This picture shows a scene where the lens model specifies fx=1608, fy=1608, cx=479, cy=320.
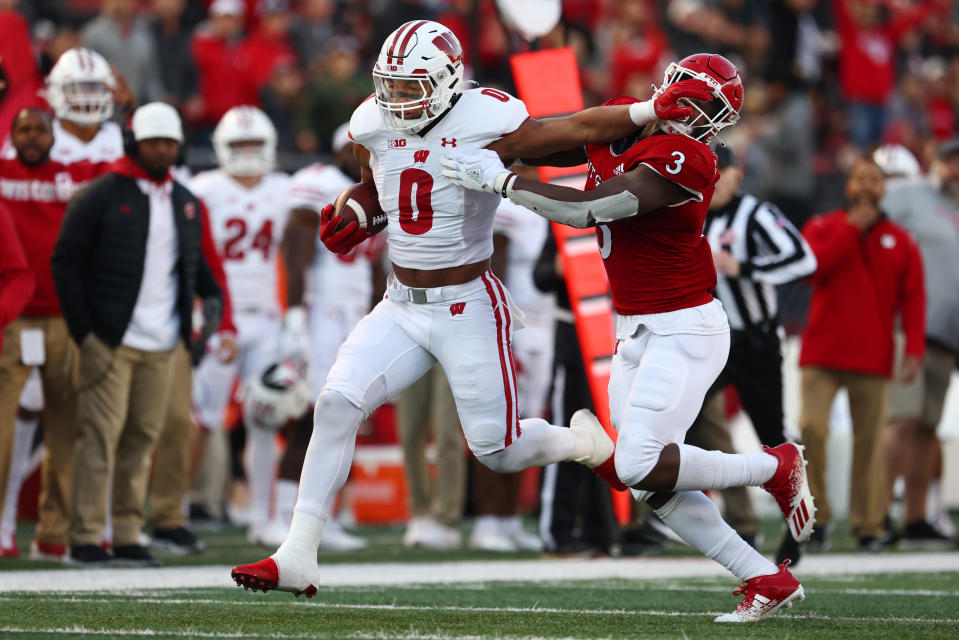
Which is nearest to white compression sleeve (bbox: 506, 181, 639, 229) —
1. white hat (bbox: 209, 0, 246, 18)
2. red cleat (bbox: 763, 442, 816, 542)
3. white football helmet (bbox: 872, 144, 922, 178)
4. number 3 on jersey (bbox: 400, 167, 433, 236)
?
number 3 on jersey (bbox: 400, 167, 433, 236)

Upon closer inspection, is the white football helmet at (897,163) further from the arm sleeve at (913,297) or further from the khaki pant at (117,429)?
the khaki pant at (117,429)

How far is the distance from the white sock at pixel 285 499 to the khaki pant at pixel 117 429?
1.16m

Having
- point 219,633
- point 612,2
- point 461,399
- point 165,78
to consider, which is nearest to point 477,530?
point 461,399

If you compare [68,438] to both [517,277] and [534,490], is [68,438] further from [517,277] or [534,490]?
[534,490]

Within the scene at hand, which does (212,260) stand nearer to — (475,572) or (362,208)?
(475,572)

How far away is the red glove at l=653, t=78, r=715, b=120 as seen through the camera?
16.5 feet

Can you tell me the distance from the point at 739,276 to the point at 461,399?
2.56 m

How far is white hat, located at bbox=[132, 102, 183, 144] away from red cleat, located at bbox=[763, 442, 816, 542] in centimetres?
344

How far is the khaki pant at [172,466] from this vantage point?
820cm

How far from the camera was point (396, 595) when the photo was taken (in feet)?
19.5

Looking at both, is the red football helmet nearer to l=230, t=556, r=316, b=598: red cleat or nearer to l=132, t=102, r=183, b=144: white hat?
l=230, t=556, r=316, b=598: red cleat

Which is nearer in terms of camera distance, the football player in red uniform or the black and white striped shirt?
the football player in red uniform

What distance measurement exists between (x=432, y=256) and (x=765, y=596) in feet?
5.06

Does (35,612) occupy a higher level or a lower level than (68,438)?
lower
